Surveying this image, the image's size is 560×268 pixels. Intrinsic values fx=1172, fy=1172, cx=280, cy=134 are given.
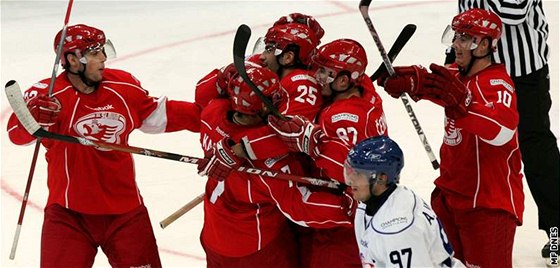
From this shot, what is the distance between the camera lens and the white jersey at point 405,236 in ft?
11.4

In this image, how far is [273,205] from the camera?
4500 millimetres

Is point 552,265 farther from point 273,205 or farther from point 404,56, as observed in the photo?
point 404,56

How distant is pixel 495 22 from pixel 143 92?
1.44 m

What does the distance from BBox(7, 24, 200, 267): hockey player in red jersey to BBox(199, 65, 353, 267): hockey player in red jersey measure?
14.0 inches

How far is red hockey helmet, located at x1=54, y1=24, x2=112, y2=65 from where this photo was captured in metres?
4.55

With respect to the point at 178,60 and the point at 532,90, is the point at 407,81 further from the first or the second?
the point at 178,60

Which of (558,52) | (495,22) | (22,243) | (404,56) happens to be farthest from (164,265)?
(558,52)

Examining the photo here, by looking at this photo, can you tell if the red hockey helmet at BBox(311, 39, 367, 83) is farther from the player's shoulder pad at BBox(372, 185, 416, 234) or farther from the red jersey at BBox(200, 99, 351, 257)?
the player's shoulder pad at BBox(372, 185, 416, 234)

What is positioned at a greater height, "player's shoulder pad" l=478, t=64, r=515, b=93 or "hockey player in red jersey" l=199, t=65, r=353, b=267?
"player's shoulder pad" l=478, t=64, r=515, b=93

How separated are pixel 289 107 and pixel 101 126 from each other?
783 mm

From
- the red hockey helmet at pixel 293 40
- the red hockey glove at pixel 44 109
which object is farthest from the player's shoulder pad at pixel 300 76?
the red hockey glove at pixel 44 109

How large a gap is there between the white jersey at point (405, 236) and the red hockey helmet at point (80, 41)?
1.49 metres

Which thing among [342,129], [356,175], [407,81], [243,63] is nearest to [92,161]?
[243,63]

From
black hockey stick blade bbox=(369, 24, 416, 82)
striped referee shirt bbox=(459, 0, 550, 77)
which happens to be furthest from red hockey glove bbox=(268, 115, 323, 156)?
striped referee shirt bbox=(459, 0, 550, 77)
